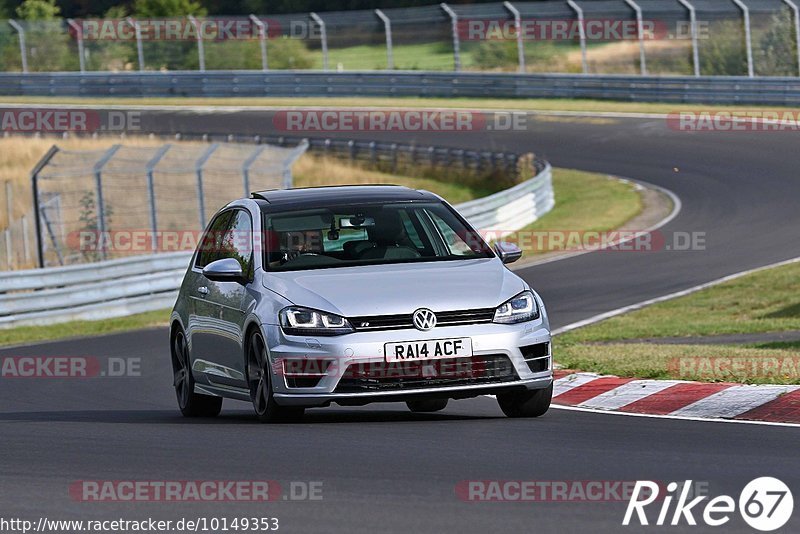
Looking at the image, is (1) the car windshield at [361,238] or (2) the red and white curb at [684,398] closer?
(2) the red and white curb at [684,398]

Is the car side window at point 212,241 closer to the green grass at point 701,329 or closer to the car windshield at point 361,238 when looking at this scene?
the car windshield at point 361,238

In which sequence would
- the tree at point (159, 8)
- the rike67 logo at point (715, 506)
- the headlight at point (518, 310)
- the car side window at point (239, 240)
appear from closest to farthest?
the rike67 logo at point (715, 506) → the headlight at point (518, 310) → the car side window at point (239, 240) → the tree at point (159, 8)

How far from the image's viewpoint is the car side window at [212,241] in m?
11.0

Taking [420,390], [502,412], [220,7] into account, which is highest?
[420,390]

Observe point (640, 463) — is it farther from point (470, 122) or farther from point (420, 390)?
point (470, 122)

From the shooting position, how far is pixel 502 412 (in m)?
10.4

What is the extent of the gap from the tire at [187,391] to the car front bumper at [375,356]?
1867mm

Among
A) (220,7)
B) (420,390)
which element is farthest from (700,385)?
(220,7)

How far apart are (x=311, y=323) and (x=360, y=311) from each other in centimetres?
32

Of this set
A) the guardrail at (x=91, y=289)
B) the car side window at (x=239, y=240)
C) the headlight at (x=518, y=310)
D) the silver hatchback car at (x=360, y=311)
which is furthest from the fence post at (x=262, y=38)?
the headlight at (x=518, y=310)

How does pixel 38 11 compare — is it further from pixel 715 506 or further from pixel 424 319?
pixel 715 506

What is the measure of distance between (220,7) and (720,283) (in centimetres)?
7374

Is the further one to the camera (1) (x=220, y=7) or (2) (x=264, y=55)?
(1) (x=220, y=7)

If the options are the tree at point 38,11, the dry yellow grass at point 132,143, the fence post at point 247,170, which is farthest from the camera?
the tree at point 38,11
